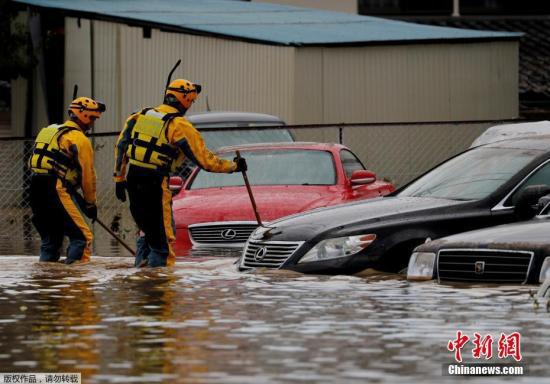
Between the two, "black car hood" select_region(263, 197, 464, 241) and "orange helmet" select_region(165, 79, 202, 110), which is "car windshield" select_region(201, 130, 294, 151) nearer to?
"orange helmet" select_region(165, 79, 202, 110)

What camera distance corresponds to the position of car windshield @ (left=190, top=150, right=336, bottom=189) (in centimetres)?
1888

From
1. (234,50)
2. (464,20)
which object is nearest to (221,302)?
(234,50)

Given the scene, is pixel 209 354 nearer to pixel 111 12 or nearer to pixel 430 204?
pixel 430 204

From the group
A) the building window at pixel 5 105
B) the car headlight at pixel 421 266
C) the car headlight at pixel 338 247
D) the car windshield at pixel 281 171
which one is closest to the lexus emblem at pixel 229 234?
the car windshield at pixel 281 171

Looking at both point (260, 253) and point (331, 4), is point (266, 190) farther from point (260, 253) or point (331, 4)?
point (331, 4)

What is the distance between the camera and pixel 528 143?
14703 millimetres

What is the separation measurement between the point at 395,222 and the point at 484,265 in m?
1.40

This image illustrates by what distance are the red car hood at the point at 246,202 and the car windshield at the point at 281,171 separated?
0.30 metres

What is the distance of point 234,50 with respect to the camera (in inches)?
1201

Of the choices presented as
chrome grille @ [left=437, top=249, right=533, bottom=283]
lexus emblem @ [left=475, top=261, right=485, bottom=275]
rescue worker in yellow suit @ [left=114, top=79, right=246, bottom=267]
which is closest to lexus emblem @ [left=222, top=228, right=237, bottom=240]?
rescue worker in yellow suit @ [left=114, top=79, right=246, bottom=267]

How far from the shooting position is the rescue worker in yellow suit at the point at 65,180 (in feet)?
55.0

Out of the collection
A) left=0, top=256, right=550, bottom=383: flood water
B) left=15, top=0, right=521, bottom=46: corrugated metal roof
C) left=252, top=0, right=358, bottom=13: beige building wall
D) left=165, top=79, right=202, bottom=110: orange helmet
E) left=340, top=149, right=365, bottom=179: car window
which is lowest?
left=0, top=256, right=550, bottom=383: flood water

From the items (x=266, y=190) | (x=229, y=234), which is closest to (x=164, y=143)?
(x=229, y=234)

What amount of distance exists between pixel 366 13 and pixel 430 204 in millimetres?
30580
